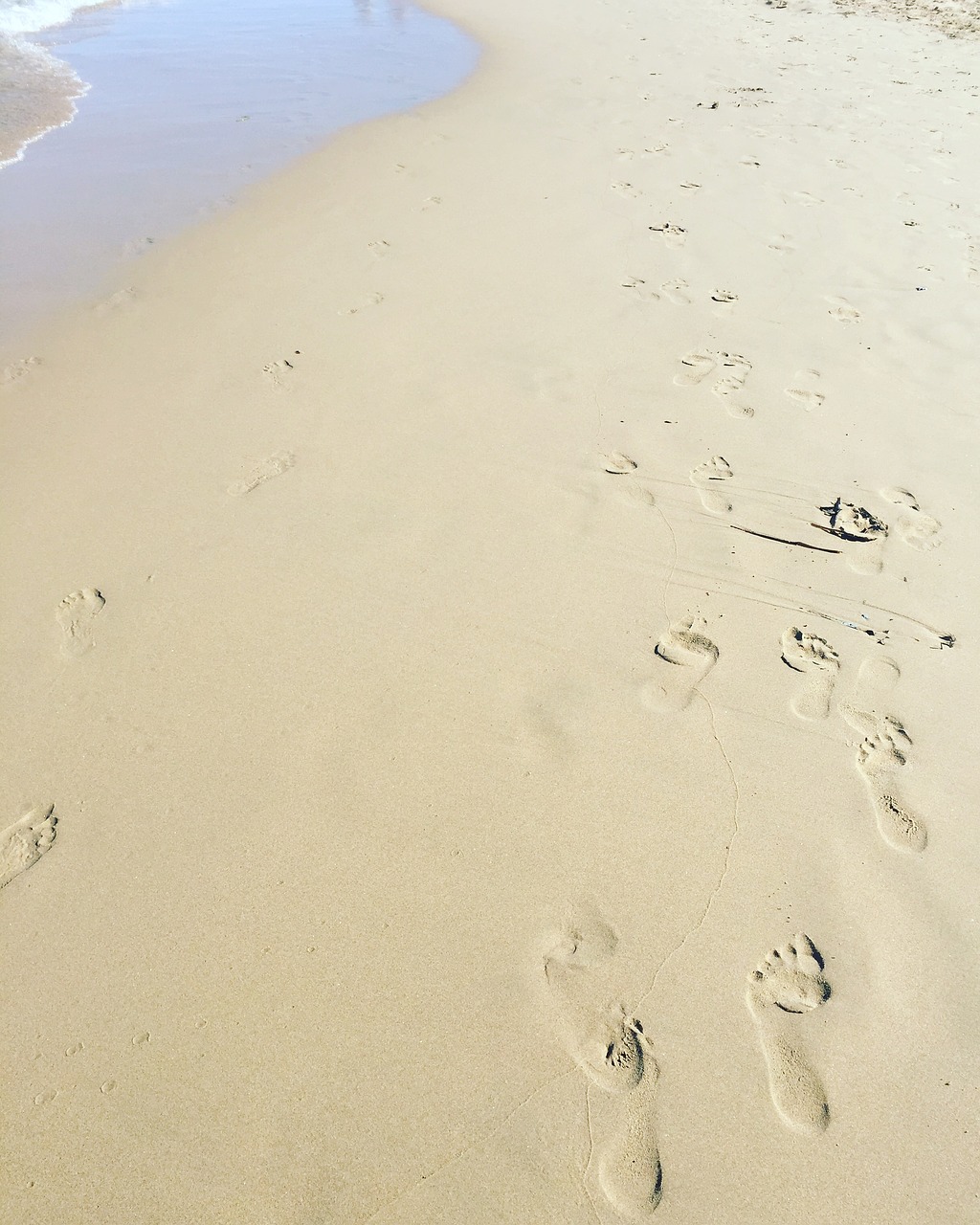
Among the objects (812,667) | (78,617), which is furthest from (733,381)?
(78,617)

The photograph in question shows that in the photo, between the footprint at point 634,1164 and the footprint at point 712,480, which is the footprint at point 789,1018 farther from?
the footprint at point 712,480

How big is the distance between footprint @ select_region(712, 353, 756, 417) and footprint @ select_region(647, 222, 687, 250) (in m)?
1.34

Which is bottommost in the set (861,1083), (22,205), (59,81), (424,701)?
(861,1083)

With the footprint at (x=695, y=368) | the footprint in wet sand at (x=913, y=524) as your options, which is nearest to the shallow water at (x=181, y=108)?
the footprint at (x=695, y=368)

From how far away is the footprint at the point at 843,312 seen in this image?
3.90 metres

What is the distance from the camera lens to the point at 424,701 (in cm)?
229

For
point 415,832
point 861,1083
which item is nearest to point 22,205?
point 415,832

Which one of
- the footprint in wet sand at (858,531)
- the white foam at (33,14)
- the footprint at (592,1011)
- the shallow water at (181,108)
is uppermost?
the white foam at (33,14)

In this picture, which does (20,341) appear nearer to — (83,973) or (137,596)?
(137,596)

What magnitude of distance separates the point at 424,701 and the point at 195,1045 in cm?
102

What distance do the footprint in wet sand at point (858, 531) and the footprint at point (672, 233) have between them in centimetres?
246

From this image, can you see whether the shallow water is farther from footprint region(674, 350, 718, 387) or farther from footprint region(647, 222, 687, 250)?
footprint region(674, 350, 718, 387)

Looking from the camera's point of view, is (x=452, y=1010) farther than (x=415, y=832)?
No

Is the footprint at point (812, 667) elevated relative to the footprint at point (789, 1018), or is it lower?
elevated
